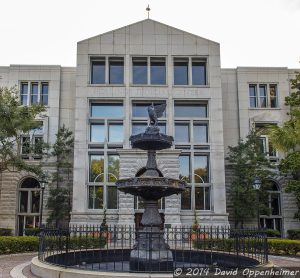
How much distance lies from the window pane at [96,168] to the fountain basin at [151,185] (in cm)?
1910

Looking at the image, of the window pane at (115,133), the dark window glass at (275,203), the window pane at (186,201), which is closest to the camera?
the window pane at (186,201)

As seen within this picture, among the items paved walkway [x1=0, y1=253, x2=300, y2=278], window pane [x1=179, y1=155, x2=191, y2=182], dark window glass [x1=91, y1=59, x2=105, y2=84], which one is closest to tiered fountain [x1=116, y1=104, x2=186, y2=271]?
paved walkway [x1=0, y1=253, x2=300, y2=278]

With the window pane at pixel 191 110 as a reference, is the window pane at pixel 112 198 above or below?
A: below

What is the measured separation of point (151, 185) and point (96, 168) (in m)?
20.3

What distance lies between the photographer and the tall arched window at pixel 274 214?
35312 mm

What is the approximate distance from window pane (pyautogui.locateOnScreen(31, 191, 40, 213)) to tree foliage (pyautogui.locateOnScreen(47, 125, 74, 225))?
6.15 ft

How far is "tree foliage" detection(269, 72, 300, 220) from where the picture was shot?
27.2 meters

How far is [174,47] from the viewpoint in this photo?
34219 millimetres

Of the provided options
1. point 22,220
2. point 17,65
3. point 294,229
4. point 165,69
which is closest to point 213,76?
point 165,69

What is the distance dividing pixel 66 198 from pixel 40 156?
4550 mm

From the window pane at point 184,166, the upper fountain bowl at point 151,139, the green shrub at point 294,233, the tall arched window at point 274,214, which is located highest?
the window pane at point 184,166

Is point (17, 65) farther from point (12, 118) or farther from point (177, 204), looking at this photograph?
point (177, 204)

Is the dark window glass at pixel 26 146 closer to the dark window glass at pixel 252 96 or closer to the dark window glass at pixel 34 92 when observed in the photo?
the dark window glass at pixel 34 92

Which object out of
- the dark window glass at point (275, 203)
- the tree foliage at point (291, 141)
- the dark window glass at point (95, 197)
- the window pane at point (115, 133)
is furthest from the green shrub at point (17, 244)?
the dark window glass at point (275, 203)
